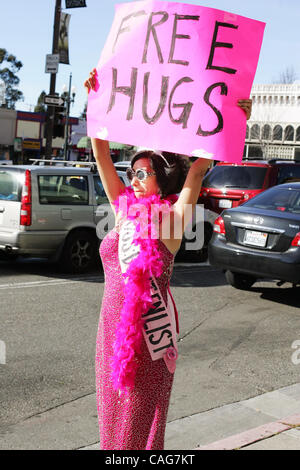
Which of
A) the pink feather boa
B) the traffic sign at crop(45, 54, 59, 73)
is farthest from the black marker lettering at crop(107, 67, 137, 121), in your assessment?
the traffic sign at crop(45, 54, 59, 73)

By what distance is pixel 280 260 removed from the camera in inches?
316

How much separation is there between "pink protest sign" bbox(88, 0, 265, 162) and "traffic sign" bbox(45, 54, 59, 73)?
17.3 meters

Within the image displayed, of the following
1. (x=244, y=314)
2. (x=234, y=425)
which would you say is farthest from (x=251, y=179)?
(x=234, y=425)

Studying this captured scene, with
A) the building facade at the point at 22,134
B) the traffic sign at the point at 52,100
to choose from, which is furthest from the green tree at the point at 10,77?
the traffic sign at the point at 52,100

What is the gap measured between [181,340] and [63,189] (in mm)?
4110

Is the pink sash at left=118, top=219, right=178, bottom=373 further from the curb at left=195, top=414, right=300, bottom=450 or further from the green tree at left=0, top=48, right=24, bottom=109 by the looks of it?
Answer: the green tree at left=0, top=48, right=24, bottom=109

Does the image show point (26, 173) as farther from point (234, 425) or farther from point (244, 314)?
point (234, 425)

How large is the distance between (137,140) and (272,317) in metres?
5.22

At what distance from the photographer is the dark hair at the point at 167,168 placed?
290cm

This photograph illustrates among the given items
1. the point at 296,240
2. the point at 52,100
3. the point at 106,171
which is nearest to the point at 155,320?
the point at 106,171

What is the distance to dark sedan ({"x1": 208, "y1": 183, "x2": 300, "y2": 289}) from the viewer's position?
8023 mm

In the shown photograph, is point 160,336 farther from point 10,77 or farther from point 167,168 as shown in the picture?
point 10,77

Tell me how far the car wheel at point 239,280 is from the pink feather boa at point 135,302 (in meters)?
6.45
